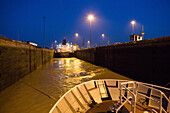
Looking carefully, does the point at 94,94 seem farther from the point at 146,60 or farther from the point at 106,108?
the point at 146,60

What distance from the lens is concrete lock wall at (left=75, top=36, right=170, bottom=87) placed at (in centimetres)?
862

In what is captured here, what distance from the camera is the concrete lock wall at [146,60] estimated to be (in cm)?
862

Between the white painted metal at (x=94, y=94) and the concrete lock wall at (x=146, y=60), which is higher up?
the concrete lock wall at (x=146, y=60)

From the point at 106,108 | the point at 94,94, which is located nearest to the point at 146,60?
the point at 94,94

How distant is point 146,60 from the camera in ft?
34.5

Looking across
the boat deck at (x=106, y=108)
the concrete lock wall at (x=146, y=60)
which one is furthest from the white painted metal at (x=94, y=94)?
the concrete lock wall at (x=146, y=60)

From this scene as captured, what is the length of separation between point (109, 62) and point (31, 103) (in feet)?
50.7

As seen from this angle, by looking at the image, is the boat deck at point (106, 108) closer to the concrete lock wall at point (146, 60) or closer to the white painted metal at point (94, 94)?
the white painted metal at point (94, 94)

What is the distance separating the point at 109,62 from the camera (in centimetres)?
1903

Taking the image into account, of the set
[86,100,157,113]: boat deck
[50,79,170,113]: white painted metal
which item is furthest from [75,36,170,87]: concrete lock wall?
[86,100,157,113]: boat deck

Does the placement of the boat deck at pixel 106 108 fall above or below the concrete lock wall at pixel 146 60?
below

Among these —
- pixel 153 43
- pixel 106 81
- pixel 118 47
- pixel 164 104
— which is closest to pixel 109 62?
pixel 118 47

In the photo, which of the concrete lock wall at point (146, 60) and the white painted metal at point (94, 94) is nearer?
the white painted metal at point (94, 94)

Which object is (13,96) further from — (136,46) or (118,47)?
(118,47)
